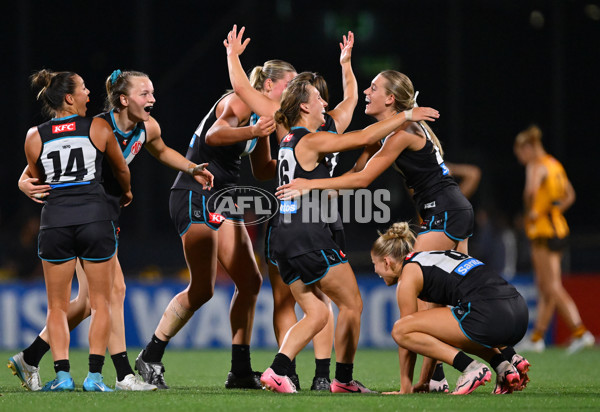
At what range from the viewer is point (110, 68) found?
15578 millimetres

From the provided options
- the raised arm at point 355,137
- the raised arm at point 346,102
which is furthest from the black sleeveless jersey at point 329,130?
the raised arm at point 355,137

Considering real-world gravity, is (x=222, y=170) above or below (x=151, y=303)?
above

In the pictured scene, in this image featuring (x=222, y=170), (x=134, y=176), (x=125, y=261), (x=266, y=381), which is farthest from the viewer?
(x=134, y=176)

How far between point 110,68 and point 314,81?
34.2ft

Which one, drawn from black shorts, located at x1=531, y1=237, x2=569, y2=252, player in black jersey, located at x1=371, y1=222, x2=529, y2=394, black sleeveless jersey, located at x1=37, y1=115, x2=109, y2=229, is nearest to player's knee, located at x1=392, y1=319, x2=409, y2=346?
player in black jersey, located at x1=371, y1=222, x2=529, y2=394

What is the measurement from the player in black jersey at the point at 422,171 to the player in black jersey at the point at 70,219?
160 cm

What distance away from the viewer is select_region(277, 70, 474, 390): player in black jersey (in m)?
5.79

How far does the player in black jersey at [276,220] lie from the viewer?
19.1ft

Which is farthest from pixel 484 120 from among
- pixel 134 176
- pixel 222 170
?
pixel 222 170

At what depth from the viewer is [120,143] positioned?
19.2 feet

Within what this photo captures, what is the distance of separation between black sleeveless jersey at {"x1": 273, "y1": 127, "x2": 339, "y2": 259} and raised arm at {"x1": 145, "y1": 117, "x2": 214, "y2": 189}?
571 millimetres

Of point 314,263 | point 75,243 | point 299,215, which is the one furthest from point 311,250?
point 75,243

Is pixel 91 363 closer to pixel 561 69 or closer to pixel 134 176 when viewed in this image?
pixel 134 176

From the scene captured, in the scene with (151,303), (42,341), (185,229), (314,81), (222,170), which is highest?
(314,81)
